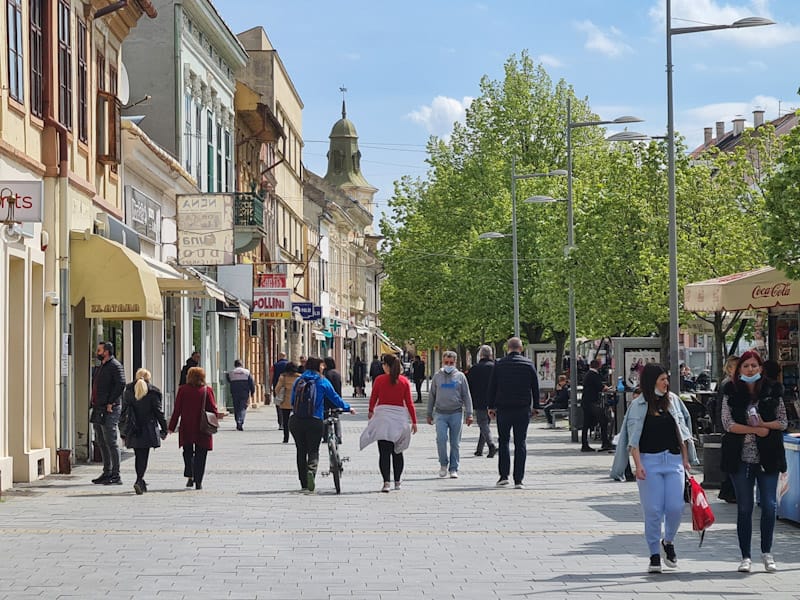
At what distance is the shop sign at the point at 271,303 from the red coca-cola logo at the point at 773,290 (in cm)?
2818

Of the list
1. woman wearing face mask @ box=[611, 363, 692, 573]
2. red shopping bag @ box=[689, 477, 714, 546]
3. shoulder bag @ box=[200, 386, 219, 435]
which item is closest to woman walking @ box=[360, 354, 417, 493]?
shoulder bag @ box=[200, 386, 219, 435]

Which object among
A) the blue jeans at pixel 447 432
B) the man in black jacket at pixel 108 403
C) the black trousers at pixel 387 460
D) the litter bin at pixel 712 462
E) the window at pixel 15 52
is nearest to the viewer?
the litter bin at pixel 712 462

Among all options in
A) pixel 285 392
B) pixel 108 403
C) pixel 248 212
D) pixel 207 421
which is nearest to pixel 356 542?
pixel 207 421

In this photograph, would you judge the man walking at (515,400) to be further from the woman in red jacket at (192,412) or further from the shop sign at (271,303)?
the shop sign at (271,303)

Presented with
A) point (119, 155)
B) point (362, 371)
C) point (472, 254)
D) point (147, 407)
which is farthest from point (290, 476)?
point (362, 371)

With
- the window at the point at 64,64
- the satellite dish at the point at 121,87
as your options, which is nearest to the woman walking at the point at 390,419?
the window at the point at 64,64

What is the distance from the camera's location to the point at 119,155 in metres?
26.4

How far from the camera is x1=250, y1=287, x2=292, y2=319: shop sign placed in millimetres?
48812

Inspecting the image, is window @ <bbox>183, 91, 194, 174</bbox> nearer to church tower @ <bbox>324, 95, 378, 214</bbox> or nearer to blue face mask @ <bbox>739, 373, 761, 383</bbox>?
blue face mask @ <bbox>739, 373, 761, 383</bbox>

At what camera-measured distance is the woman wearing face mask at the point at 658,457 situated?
1160cm

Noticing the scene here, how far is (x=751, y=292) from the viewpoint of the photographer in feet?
71.6

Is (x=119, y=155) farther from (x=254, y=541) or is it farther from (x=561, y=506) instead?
(x=254, y=541)

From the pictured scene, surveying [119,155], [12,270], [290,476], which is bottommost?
[290,476]

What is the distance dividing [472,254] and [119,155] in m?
30.3
